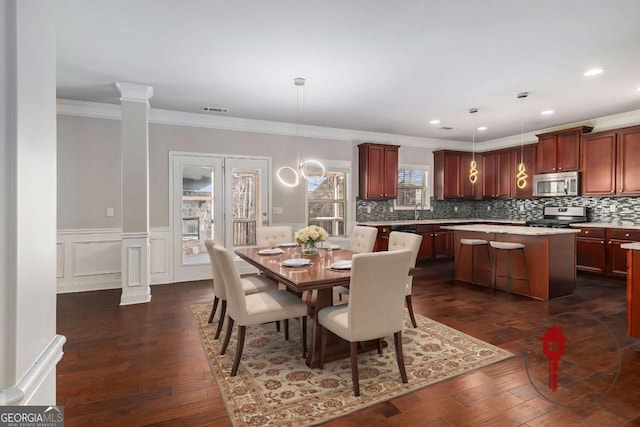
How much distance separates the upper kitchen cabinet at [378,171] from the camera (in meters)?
6.51

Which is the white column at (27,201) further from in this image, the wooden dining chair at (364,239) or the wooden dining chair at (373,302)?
the wooden dining chair at (364,239)

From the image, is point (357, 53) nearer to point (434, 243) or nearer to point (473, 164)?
point (473, 164)

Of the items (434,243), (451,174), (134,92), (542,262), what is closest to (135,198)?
(134,92)

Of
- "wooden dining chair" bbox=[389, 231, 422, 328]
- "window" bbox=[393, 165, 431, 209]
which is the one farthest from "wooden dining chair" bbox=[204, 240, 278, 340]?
"window" bbox=[393, 165, 431, 209]

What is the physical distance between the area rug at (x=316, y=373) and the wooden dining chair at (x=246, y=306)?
16 centimetres

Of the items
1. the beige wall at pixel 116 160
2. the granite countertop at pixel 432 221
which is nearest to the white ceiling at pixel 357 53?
the beige wall at pixel 116 160


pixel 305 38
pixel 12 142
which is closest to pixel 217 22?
pixel 305 38

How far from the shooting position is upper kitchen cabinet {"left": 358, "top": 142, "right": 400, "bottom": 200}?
21.4 ft

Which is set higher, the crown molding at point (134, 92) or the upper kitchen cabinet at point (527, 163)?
the crown molding at point (134, 92)

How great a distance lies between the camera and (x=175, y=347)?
292 centimetres

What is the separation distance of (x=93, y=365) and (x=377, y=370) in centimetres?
218

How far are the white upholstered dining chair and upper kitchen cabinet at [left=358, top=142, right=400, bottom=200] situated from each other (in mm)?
2472

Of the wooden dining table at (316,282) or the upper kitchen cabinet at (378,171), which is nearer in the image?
the wooden dining table at (316,282)

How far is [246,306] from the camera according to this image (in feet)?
8.32
